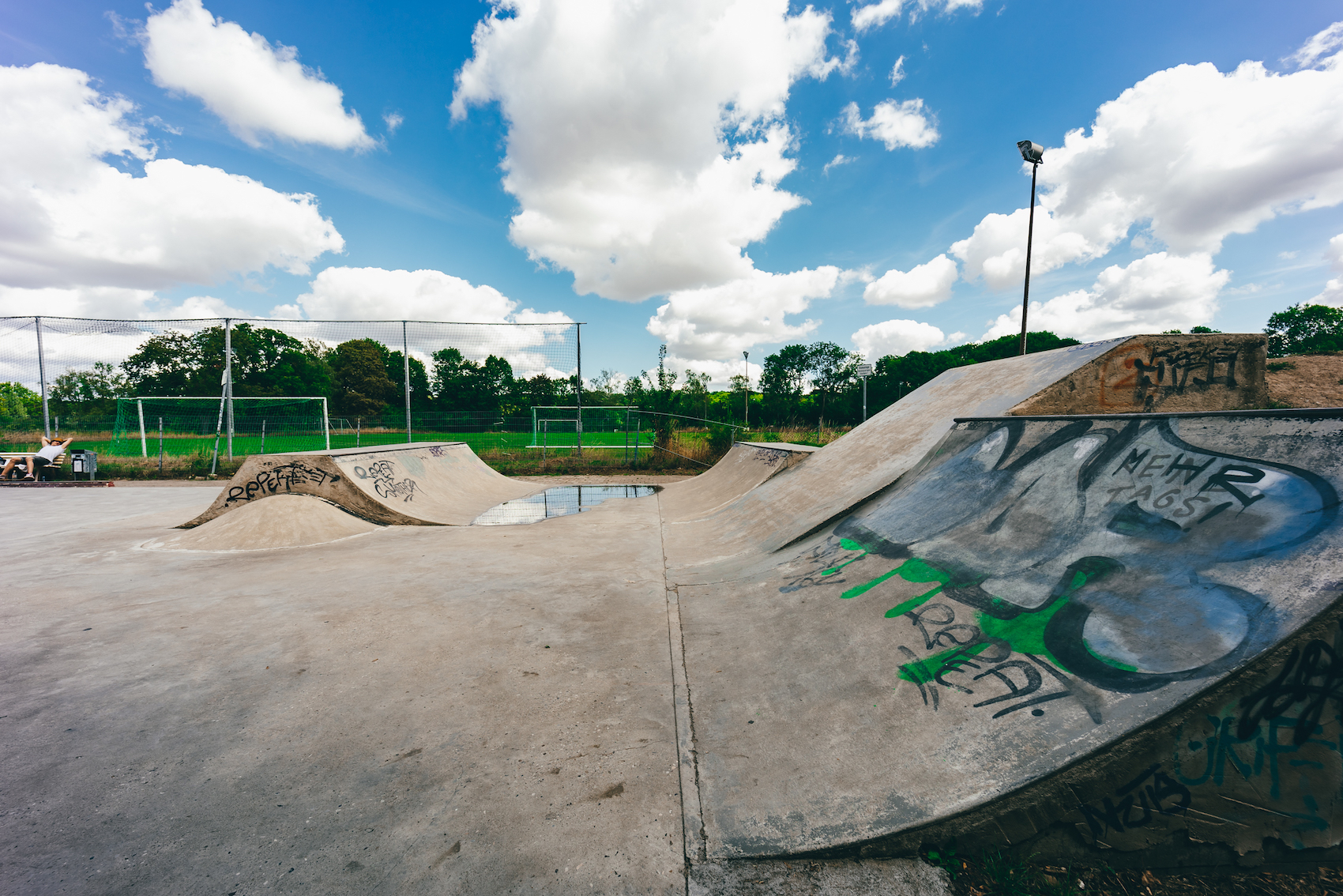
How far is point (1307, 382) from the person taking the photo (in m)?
9.88

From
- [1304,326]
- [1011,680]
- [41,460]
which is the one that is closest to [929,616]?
Answer: [1011,680]

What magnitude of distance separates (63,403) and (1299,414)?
90.7 feet

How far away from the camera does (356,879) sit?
1.73 meters

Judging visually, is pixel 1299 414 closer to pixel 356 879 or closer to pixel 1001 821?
pixel 1001 821

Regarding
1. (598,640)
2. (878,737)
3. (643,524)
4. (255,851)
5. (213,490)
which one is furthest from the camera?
(213,490)

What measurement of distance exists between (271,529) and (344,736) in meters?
5.47

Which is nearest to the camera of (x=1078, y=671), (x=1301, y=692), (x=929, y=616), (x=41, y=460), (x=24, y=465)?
(x=1301, y=692)

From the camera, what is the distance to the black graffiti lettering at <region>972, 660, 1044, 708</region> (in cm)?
206

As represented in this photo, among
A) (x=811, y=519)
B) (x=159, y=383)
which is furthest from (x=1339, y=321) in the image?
(x=159, y=383)

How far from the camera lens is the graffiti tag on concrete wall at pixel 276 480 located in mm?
7441

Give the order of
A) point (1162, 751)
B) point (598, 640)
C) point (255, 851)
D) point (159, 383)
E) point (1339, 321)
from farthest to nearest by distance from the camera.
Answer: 1. point (1339, 321)
2. point (159, 383)
3. point (598, 640)
4. point (255, 851)
5. point (1162, 751)

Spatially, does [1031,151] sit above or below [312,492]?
above

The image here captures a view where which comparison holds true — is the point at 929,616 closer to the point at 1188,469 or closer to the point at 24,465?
the point at 1188,469

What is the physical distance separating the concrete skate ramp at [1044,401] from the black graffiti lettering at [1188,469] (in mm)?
2467
